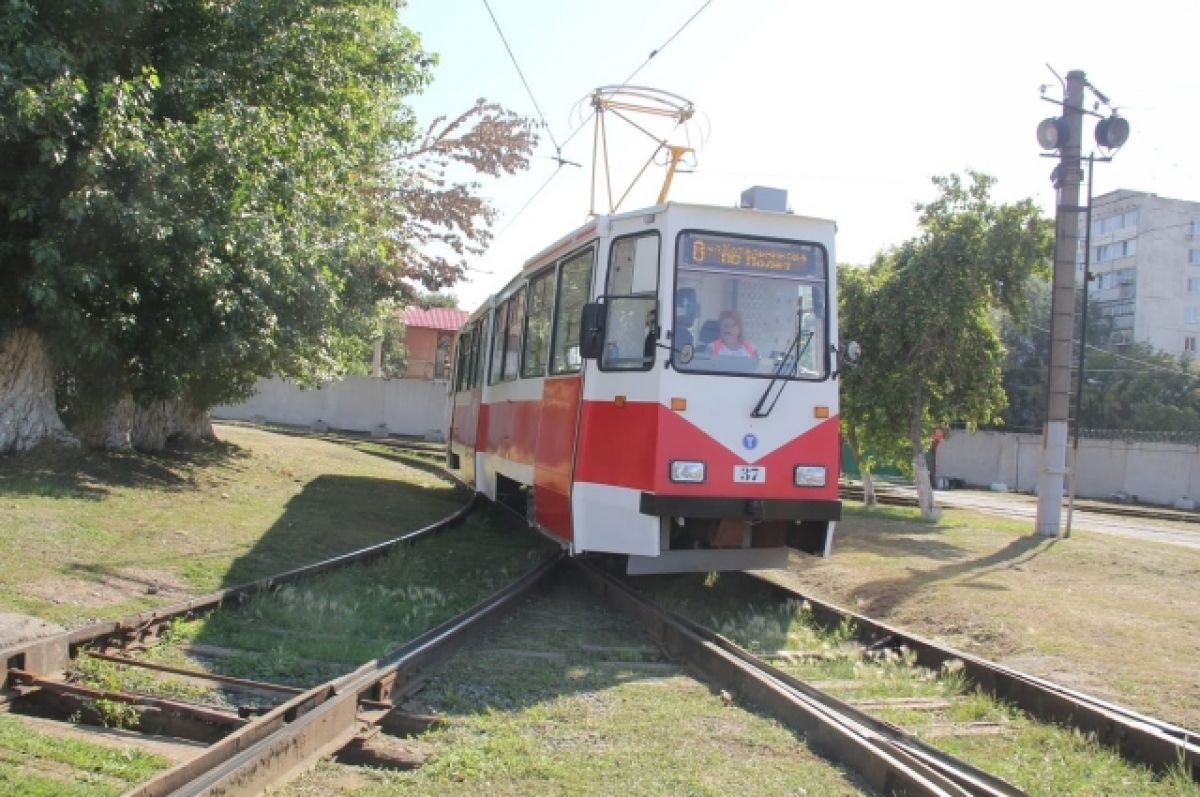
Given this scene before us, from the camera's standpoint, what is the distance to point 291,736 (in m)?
4.31

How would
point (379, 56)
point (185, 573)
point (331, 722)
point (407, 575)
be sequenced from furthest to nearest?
point (379, 56) < point (407, 575) < point (185, 573) < point (331, 722)

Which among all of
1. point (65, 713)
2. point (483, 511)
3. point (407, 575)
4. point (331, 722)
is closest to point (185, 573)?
point (407, 575)

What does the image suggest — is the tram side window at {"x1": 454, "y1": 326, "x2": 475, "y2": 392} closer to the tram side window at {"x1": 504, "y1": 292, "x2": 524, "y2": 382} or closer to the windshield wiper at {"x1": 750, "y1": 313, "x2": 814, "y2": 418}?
the tram side window at {"x1": 504, "y1": 292, "x2": 524, "y2": 382}

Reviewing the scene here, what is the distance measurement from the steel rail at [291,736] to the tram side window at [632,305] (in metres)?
2.76

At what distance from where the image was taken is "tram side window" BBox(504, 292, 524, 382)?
11.4 meters

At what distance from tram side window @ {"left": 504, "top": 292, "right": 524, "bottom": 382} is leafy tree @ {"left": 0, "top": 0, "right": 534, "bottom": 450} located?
2.52m

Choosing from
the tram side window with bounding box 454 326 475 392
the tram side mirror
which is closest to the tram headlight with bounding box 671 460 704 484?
the tram side mirror

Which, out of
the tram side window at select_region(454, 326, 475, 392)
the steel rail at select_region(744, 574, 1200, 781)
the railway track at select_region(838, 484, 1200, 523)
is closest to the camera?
the steel rail at select_region(744, 574, 1200, 781)

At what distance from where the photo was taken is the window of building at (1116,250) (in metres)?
63.3

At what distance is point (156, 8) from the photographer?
10.9 meters

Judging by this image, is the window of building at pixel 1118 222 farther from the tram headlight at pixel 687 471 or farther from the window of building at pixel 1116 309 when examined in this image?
the tram headlight at pixel 687 471

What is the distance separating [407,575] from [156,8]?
6.66m

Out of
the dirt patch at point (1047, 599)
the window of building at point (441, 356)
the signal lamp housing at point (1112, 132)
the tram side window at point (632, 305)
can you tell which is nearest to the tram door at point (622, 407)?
the tram side window at point (632, 305)

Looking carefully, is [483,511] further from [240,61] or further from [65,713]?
[65,713]
